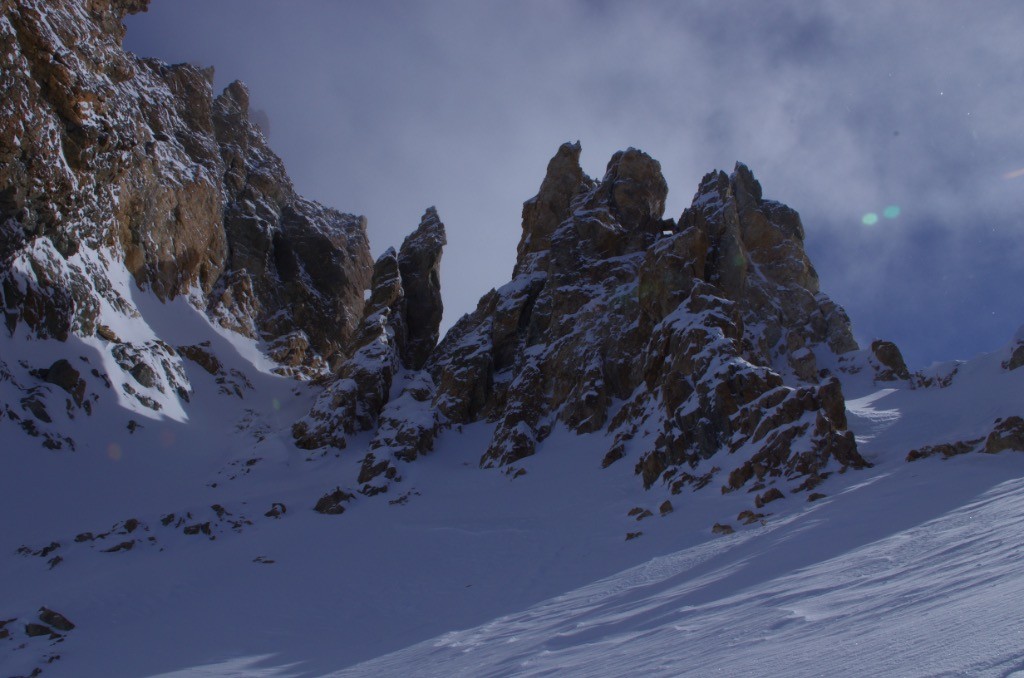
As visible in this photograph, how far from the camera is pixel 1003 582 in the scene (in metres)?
5.24

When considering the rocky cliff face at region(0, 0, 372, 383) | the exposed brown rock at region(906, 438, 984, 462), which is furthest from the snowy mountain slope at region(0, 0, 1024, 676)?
the rocky cliff face at region(0, 0, 372, 383)

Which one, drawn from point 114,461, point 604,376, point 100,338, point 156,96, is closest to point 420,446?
point 604,376

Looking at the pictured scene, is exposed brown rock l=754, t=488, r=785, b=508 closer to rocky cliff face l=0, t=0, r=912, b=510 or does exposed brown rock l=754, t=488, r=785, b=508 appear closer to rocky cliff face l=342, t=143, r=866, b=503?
rocky cliff face l=342, t=143, r=866, b=503

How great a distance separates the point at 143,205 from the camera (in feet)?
172

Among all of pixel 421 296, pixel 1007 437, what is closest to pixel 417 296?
pixel 421 296

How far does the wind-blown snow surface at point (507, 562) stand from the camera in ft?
19.9

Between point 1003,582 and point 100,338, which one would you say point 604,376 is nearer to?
point 100,338

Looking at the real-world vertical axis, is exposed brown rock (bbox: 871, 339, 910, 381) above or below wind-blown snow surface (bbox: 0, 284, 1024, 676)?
above

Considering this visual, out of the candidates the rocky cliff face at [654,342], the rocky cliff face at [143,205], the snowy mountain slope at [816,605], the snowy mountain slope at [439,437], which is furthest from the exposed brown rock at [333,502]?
the snowy mountain slope at [816,605]

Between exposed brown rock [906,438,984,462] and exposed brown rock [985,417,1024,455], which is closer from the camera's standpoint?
exposed brown rock [985,417,1024,455]

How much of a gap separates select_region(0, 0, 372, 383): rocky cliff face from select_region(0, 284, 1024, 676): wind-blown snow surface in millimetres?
7238

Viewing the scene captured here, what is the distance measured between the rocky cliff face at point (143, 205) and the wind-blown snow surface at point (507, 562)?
724 centimetres

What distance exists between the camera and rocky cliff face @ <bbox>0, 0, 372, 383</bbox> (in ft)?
116

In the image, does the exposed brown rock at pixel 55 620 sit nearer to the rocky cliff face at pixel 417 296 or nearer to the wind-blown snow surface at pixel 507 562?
the wind-blown snow surface at pixel 507 562
